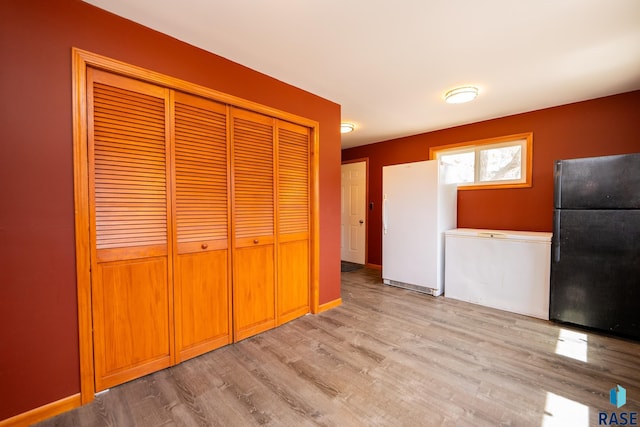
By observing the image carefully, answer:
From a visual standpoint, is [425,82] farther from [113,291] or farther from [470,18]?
[113,291]

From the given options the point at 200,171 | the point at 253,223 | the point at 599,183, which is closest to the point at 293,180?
the point at 253,223

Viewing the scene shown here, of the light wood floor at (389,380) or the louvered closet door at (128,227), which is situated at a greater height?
the louvered closet door at (128,227)

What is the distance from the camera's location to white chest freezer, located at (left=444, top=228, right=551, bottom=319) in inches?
112

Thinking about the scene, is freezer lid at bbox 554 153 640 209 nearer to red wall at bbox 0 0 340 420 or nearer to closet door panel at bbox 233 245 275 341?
closet door panel at bbox 233 245 275 341

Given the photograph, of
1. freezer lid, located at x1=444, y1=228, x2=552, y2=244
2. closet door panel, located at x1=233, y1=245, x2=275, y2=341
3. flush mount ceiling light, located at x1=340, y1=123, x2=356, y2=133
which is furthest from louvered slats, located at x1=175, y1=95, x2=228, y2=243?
freezer lid, located at x1=444, y1=228, x2=552, y2=244

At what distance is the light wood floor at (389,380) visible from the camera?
5.01 ft

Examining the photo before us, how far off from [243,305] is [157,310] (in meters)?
0.70

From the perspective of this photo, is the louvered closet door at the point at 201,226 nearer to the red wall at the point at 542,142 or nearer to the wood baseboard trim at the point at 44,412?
the wood baseboard trim at the point at 44,412

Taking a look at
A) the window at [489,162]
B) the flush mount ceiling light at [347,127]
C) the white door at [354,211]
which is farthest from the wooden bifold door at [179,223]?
the white door at [354,211]

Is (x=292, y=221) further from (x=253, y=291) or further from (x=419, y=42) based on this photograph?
(x=419, y=42)

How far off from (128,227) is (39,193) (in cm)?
46

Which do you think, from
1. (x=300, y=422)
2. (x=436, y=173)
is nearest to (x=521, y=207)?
(x=436, y=173)

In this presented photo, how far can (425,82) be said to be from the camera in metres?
2.66

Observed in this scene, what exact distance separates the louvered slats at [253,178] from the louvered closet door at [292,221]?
135mm
